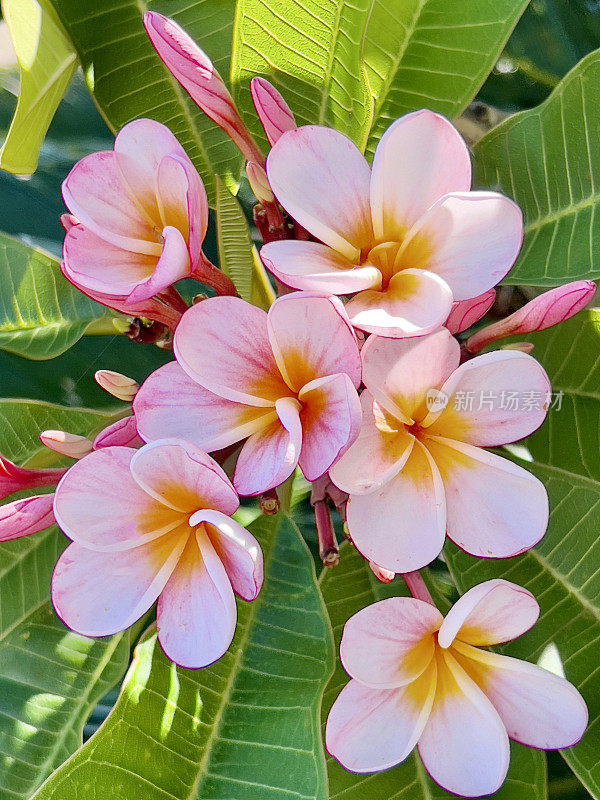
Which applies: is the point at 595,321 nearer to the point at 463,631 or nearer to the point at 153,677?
the point at 463,631

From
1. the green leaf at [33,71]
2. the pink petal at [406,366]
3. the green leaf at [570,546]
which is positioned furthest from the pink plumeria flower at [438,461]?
the green leaf at [33,71]

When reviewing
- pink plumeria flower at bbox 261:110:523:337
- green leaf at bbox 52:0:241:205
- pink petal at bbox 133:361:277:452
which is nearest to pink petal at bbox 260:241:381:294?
pink plumeria flower at bbox 261:110:523:337

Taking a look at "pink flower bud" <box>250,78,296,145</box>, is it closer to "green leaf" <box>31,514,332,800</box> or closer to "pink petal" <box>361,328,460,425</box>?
"pink petal" <box>361,328,460,425</box>

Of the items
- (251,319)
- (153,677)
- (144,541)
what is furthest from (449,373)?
(153,677)

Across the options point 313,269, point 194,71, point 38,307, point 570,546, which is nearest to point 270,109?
point 194,71

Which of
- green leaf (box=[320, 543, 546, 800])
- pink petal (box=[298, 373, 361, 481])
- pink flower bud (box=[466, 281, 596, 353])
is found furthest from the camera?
green leaf (box=[320, 543, 546, 800])

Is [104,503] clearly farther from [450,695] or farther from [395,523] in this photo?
[450,695]
